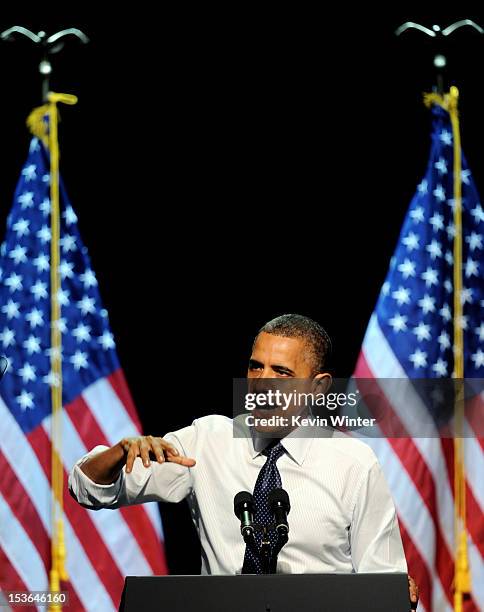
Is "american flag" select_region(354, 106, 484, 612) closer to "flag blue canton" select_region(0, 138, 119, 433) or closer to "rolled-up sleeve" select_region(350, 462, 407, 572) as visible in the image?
"flag blue canton" select_region(0, 138, 119, 433)

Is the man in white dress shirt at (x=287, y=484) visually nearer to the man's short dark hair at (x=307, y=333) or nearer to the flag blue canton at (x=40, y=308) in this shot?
the man's short dark hair at (x=307, y=333)

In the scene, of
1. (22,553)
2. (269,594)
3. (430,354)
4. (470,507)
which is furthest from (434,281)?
(269,594)

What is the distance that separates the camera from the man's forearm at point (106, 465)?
2110mm

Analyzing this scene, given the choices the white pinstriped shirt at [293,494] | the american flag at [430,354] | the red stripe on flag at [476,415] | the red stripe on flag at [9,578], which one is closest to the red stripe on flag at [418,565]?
the american flag at [430,354]

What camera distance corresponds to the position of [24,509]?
3861 mm

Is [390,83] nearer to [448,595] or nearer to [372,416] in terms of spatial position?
[372,416]

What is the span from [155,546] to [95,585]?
284 mm

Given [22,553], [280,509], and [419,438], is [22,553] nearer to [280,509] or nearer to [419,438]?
[419,438]

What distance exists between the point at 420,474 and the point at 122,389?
1.28 metres

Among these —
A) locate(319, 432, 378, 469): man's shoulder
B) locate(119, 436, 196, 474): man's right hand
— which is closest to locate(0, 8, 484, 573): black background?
locate(319, 432, 378, 469): man's shoulder

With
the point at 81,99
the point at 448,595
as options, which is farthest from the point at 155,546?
the point at 81,99

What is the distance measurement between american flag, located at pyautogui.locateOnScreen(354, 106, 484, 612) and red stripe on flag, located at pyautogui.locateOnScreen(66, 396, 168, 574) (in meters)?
0.97

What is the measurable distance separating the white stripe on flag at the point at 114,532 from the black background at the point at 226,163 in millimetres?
153

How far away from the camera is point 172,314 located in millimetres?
4004
